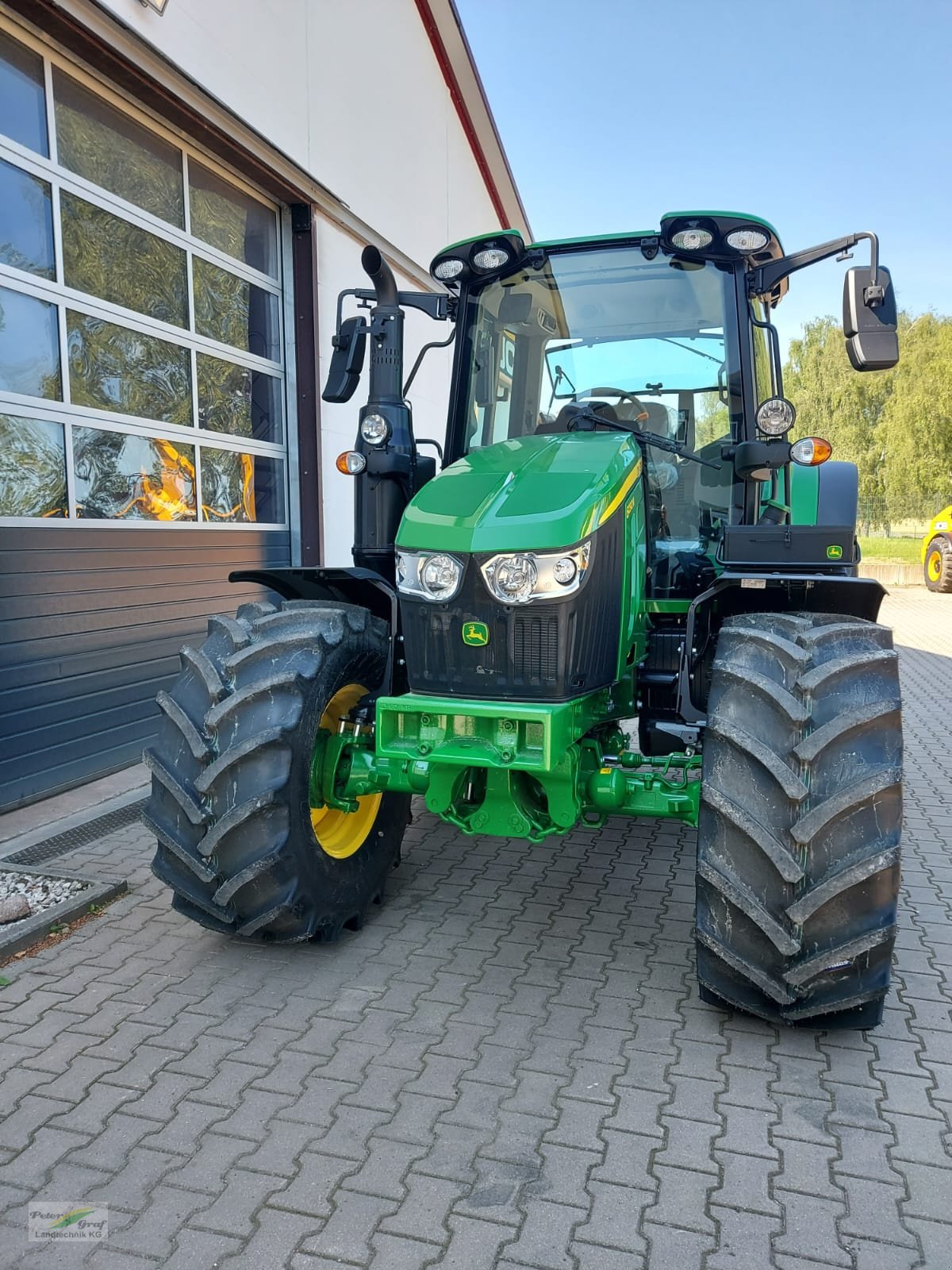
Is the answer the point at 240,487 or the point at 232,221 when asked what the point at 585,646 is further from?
the point at 232,221

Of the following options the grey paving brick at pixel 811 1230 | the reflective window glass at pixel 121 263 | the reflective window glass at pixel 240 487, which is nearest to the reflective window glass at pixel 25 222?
the reflective window glass at pixel 121 263

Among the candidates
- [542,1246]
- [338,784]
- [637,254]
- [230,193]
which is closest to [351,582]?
[338,784]

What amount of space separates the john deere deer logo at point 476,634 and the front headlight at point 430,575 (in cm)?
11

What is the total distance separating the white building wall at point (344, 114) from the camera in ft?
20.4

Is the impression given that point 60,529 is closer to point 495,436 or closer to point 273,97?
point 495,436

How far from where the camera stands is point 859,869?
2592mm

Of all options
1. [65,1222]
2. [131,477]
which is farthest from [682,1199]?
[131,477]

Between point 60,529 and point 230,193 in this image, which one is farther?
point 230,193

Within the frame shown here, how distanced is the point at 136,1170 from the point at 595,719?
1893 mm

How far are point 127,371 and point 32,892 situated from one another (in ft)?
11.0

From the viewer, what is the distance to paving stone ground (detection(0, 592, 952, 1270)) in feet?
6.71

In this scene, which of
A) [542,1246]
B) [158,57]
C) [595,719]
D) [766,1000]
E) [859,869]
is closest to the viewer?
A: [542,1246]

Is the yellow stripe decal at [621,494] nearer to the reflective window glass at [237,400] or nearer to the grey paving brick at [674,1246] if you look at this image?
the grey paving brick at [674,1246]

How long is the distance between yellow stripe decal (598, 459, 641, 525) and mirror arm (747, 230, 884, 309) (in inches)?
37.9
